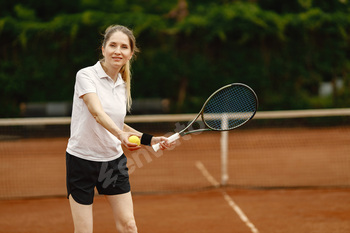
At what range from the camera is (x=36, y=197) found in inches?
248

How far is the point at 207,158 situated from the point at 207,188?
2.41m

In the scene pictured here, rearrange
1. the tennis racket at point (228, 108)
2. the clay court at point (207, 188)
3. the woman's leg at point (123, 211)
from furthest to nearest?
1. the clay court at point (207, 188)
2. the tennis racket at point (228, 108)
3. the woman's leg at point (123, 211)

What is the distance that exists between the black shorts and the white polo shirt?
41 millimetres

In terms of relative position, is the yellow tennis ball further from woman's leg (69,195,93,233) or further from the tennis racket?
the tennis racket

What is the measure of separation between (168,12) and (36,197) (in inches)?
469

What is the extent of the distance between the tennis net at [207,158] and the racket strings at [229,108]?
5.37 ft

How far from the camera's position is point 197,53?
14805 mm

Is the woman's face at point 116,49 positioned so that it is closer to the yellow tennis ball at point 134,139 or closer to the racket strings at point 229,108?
the yellow tennis ball at point 134,139

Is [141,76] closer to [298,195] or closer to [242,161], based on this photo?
[242,161]

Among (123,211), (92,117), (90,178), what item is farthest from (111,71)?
(123,211)

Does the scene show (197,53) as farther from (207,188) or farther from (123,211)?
(123,211)

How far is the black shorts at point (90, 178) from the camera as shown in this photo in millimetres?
2695

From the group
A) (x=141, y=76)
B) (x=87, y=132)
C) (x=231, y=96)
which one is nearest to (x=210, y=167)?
(x=231, y=96)

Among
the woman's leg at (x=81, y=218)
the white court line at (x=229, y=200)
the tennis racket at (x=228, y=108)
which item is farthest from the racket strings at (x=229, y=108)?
the white court line at (x=229, y=200)
